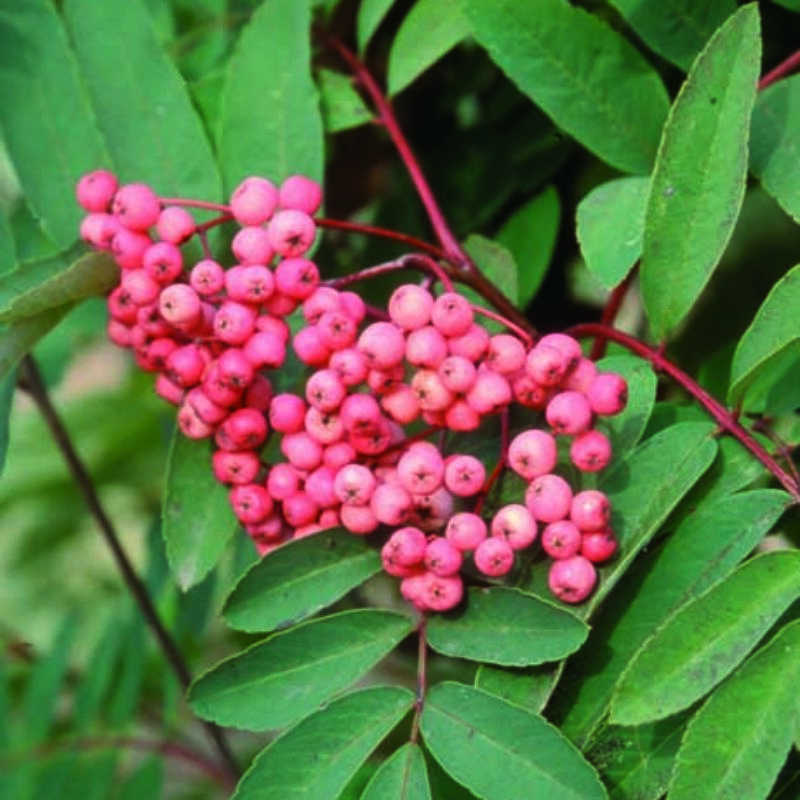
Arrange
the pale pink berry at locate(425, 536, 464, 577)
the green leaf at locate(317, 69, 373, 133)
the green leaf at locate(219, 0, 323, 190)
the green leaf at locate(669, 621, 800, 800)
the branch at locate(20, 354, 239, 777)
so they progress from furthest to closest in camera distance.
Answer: the branch at locate(20, 354, 239, 777) → the green leaf at locate(317, 69, 373, 133) → the green leaf at locate(219, 0, 323, 190) → the pale pink berry at locate(425, 536, 464, 577) → the green leaf at locate(669, 621, 800, 800)

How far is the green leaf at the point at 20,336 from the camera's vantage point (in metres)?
1.05

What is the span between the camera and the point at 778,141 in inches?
42.8

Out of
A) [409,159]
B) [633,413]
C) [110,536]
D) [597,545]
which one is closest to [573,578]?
[597,545]

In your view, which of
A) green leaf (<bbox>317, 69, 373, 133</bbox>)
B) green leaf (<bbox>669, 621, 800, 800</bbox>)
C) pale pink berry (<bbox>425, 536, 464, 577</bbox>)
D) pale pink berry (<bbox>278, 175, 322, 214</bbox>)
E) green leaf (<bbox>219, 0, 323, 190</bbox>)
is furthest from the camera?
green leaf (<bbox>317, 69, 373, 133</bbox>)

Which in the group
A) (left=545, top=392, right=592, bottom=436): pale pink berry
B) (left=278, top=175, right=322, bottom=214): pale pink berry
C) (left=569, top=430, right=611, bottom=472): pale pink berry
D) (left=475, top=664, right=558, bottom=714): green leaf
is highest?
(left=278, top=175, right=322, bottom=214): pale pink berry

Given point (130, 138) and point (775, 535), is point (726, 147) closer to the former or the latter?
point (775, 535)

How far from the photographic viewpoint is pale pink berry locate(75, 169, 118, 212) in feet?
3.69

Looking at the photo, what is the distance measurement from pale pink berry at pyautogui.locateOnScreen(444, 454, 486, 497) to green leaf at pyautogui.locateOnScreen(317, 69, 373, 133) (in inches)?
17.0

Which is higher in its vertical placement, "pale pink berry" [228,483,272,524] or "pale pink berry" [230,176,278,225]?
"pale pink berry" [230,176,278,225]

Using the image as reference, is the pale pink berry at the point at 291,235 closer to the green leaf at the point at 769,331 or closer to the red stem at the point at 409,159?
the red stem at the point at 409,159

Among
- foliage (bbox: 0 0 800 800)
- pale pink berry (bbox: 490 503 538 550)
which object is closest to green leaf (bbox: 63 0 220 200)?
foliage (bbox: 0 0 800 800)

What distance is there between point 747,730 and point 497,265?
1.56 ft

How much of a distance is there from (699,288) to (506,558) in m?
0.23

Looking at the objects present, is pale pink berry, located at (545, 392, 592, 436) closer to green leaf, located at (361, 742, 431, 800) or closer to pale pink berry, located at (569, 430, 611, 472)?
pale pink berry, located at (569, 430, 611, 472)
